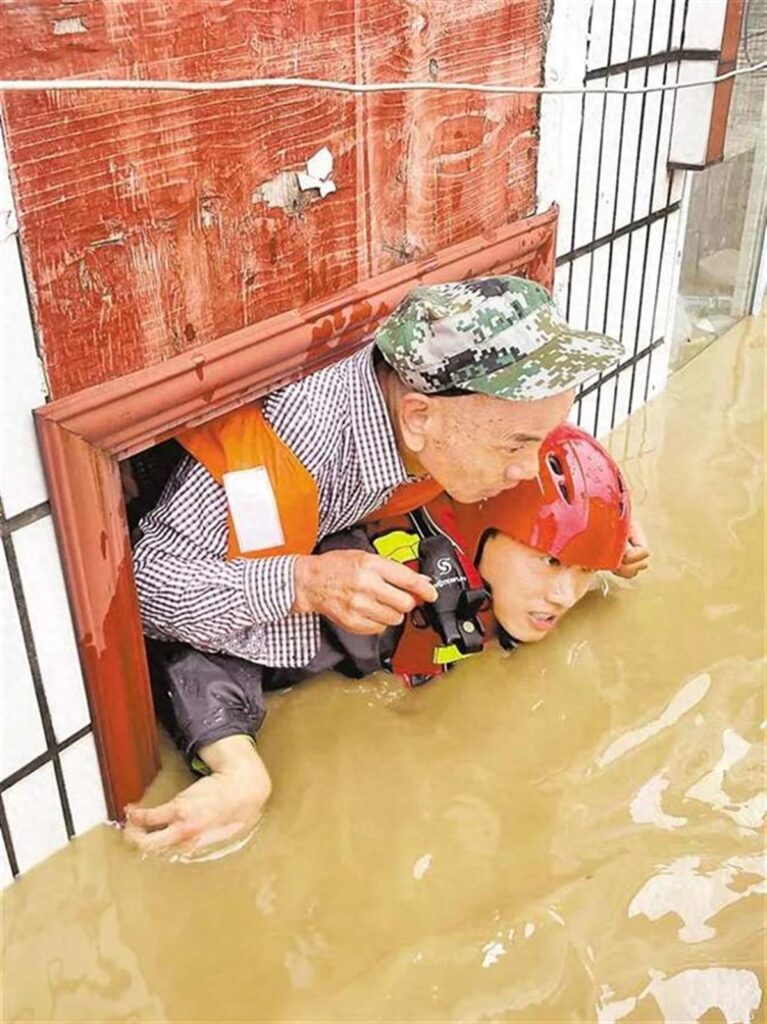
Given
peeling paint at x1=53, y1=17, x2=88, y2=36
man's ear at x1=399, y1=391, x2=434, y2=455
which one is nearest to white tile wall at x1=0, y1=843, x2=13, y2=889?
man's ear at x1=399, y1=391, x2=434, y2=455

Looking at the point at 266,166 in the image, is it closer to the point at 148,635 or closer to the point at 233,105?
the point at 233,105

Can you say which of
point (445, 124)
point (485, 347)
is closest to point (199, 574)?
point (485, 347)

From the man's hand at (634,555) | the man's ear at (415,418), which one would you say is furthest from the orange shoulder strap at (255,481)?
the man's hand at (634,555)

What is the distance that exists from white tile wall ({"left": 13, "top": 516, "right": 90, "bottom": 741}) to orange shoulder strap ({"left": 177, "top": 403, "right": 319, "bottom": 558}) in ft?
0.95

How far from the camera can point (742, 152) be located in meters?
2.97

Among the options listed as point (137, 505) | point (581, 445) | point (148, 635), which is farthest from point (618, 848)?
point (137, 505)

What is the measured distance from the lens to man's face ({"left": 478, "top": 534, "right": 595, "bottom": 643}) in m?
1.88

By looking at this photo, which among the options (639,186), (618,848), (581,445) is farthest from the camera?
(639,186)

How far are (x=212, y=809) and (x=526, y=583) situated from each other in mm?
674

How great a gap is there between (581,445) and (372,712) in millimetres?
594

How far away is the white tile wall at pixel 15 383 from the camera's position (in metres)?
1.21

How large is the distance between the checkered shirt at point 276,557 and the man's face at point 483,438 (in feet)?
0.24

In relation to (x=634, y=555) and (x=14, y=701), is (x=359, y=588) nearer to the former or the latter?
(x=14, y=701)

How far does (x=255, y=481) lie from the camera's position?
5.24ft
